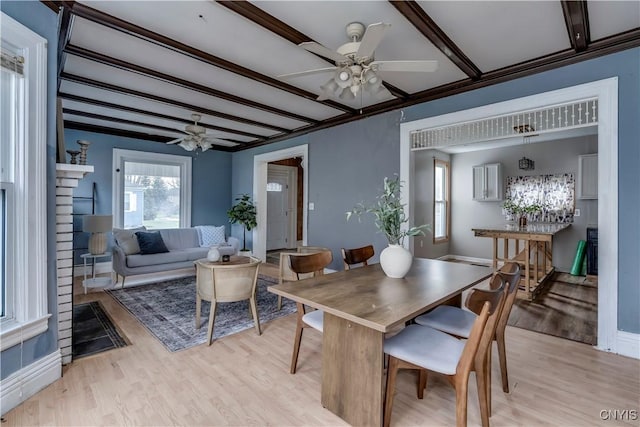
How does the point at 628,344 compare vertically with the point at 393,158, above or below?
below

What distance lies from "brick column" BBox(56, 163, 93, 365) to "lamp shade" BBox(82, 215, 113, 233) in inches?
87.4

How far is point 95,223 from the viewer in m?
4.24

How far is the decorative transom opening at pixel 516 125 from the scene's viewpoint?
291 cm

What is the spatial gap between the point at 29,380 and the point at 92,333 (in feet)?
3.25

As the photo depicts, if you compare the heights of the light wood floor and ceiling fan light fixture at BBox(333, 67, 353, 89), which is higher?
ceiling fan light fixture at BBox(333, 67, 353, 89)

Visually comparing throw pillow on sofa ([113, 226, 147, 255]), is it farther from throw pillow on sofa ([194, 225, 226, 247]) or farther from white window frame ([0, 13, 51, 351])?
white window frame ([0, 13, 51, 351])

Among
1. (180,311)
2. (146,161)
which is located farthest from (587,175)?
(146,161)

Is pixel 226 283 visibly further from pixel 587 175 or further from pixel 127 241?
pixel 587 175

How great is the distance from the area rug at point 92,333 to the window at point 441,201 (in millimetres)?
5634

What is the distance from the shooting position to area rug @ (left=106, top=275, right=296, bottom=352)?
2.80 metres

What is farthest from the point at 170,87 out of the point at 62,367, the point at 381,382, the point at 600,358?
the point at 600,358

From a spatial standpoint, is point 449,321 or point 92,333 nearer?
point 449,321

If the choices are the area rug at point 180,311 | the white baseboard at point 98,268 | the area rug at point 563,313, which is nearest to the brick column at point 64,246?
the area rug at point 180,311

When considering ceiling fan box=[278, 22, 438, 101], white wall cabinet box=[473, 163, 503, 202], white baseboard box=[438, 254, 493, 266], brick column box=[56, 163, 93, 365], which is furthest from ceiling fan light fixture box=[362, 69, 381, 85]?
white baseboard box=[438, 254, 493, 266]
